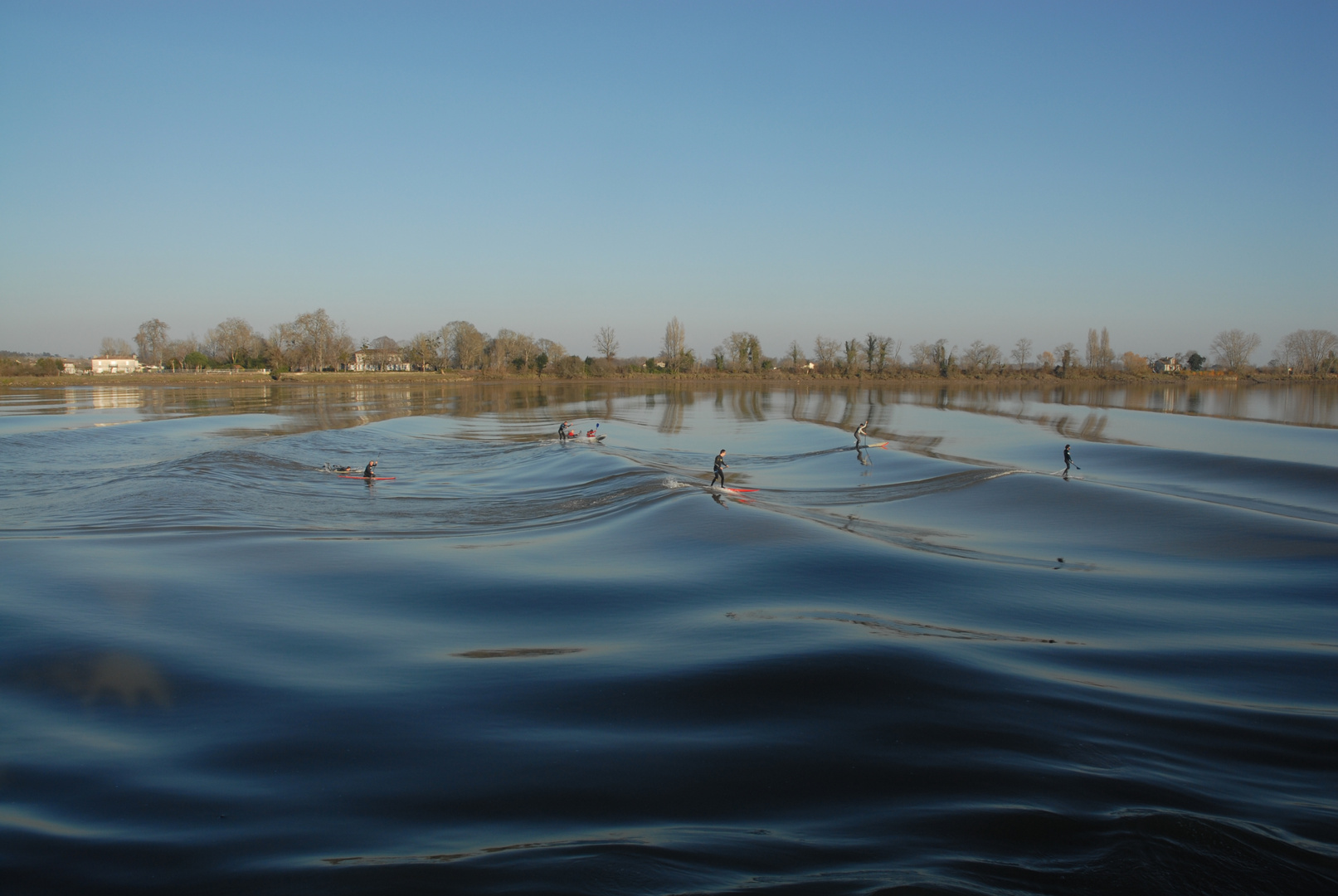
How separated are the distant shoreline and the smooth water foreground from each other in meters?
116

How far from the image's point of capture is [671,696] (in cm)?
930

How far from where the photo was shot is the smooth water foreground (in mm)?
6309

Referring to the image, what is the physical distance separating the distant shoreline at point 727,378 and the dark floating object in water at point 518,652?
12491 cm

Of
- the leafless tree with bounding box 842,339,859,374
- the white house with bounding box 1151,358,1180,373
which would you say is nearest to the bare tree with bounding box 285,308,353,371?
the leafless tree with bounding box 842,339,859,374

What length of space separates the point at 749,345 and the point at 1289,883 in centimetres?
15055

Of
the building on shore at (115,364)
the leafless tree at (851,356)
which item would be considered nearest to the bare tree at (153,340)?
the building on shore at (115,364)

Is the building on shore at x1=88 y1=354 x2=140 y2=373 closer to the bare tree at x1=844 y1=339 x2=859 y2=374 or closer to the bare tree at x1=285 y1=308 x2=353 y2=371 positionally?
the bare tree at x1=285 y1=308 x2=353 y2=371

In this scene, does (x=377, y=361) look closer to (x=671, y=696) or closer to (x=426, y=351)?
(x=426, y=351)

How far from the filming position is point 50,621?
1157 cm

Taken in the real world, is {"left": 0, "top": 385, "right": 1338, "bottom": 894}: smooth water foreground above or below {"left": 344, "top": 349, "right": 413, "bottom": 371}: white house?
below

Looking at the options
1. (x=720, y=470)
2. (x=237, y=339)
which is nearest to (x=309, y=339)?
(x=237, y=339)

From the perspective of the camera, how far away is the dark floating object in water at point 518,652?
10672 millimetres

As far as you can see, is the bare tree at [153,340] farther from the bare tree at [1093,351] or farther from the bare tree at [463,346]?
the bare tree at [1093,351]

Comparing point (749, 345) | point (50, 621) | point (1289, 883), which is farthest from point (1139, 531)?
point (749, 345)
